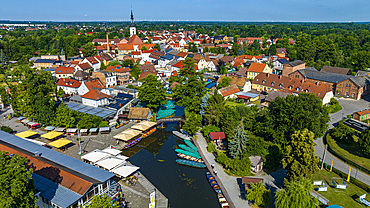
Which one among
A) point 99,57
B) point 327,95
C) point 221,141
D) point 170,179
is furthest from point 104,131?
point 99,57

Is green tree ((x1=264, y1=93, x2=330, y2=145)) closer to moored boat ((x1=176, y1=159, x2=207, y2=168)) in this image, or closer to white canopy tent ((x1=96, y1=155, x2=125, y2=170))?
moored boat ((x1=176, y1=159, x2=207, y2=168))

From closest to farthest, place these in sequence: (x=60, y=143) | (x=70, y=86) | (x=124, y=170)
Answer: (x=124, y=170) → (x=60, y=143) → (x=70, y=86)

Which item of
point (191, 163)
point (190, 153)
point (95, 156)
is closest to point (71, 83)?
point (95, 156)

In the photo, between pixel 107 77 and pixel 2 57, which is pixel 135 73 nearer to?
pixel 107 77

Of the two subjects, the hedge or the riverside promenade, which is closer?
the riverside promenade

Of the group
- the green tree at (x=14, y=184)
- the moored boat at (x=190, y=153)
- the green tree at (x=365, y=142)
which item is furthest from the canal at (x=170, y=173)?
the green tree at (x=365, y=142)

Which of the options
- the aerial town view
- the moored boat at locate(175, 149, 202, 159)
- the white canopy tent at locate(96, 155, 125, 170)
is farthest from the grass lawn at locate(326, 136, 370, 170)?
the white canopy tent at locate(96, 155, 125, 170)
